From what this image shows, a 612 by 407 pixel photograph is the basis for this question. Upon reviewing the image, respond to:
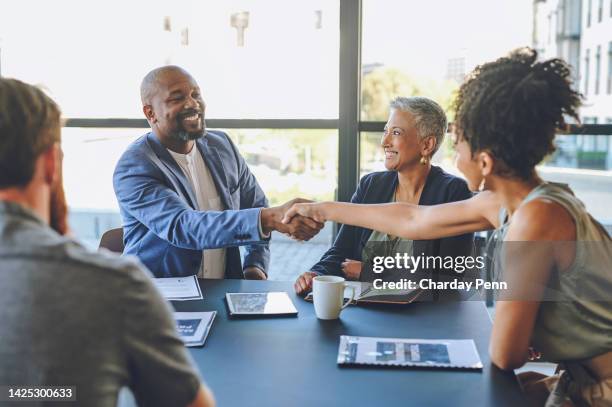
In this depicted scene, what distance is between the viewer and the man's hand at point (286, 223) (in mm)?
2330

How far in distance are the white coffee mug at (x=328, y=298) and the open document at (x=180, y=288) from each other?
411 mm

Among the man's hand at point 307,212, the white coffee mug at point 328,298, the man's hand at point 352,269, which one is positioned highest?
the man's hand at point 307,212

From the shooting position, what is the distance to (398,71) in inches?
134

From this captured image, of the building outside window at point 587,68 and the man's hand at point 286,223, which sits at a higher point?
the building outside window at point 587,68

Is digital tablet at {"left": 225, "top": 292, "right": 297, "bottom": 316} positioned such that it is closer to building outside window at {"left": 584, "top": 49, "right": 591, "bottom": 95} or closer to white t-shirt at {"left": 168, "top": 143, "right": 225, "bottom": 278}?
white t-shirt at {"left": 168, "top": 143, "right": 225, "bottom": 278}

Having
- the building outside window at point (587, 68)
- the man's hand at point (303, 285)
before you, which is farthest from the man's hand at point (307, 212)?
the building outside window at point (587, 68)

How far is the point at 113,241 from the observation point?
261cm

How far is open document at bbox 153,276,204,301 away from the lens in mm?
1950

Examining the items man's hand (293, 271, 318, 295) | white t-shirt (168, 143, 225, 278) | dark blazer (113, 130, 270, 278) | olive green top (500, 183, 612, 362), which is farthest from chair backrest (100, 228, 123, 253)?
olive green top (500, 183, 612, 362)

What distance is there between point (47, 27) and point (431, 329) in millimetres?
3054

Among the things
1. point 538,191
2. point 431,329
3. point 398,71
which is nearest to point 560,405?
point 431,329

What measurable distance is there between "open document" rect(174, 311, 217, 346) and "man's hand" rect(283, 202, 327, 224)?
2.00 feet

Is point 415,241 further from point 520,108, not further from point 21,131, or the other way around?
point 21,131

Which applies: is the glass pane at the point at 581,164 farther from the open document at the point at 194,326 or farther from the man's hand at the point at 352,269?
the open document at the point at 194,326
